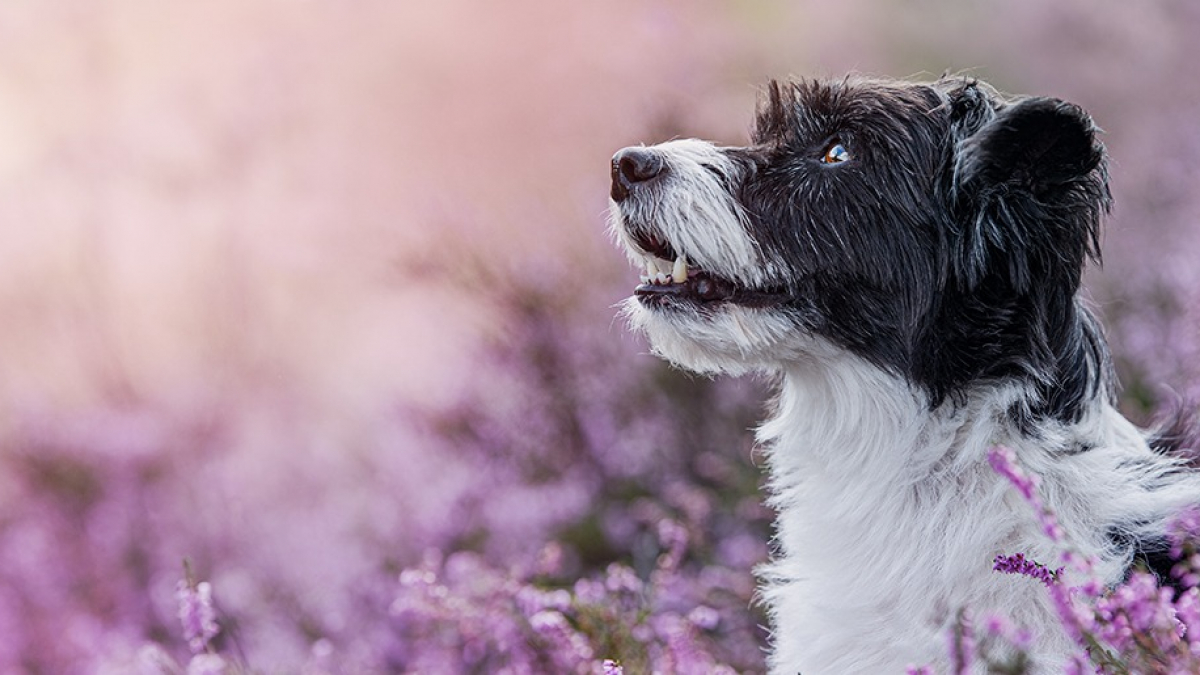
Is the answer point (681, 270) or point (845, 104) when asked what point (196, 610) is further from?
point (845, 104)

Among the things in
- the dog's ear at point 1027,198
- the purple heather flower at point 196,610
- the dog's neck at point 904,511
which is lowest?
the purple heather flower at point 196,610

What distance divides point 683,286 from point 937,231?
48 centimetres

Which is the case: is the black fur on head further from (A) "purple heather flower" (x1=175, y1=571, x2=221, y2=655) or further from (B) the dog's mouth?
(A) "purple heather flower" (x1=175, y1=571, x2=221, y2=655)

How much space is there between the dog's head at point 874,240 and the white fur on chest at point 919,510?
3.4 inches

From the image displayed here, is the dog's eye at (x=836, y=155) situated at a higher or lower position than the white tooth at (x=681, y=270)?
higher

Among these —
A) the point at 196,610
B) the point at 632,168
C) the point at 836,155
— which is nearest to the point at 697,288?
the point at 632,168

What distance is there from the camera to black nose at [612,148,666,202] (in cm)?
243

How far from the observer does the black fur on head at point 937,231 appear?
7.36ft

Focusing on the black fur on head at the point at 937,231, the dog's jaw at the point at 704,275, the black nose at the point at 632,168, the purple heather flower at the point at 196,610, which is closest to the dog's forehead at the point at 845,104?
the black fur on head at the point at 937,231

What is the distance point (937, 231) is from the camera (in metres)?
2.34

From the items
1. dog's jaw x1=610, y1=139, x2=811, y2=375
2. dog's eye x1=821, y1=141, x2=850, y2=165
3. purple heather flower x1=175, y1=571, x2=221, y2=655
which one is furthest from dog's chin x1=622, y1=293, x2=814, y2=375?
purple heather flower x1=175, y1=571, x2=221, y2=655

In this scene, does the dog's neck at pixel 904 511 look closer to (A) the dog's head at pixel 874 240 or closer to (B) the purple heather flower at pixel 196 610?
(A) the dog's head at pixel 874 240

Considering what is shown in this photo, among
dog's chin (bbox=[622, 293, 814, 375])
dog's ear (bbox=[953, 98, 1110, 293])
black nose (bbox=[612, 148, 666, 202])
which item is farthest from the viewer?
black nose (bbox=[612, 148, 666, 202])

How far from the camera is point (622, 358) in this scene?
5.60 meters
